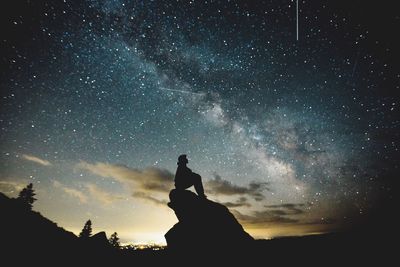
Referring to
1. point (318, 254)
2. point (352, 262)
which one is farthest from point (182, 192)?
point (352, 262)

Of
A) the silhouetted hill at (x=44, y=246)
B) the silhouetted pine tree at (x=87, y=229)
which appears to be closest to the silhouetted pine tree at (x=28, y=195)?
the silhouetted pine tree at (x=87, y=229)

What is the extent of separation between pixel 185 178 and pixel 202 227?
225 centimetres

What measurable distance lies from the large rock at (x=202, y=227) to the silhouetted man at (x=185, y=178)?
27 cm

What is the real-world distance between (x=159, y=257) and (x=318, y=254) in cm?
598

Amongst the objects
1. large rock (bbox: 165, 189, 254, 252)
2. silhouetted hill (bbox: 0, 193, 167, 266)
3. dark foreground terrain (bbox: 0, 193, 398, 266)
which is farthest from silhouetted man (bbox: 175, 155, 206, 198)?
silhouetted hill (bbox: 0, 193, 167, 266)

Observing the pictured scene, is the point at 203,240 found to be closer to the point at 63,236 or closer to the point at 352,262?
the point at 352,262

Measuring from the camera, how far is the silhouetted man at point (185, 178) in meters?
10.3

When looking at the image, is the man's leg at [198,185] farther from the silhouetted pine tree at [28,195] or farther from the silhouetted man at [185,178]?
the silhouetted pine tree at [28,195]

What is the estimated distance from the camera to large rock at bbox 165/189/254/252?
8.34m

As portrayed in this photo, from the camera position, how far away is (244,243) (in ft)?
26.6

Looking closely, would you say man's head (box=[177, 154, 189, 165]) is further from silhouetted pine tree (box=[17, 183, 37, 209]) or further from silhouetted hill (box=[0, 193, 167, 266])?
silhouetted pine tree (box=[17, 183, 37, 209])

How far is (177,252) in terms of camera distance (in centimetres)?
883

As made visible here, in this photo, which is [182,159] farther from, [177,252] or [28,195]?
[28,195]

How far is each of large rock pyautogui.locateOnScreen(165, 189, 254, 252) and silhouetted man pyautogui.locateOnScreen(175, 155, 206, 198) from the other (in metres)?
0.27
